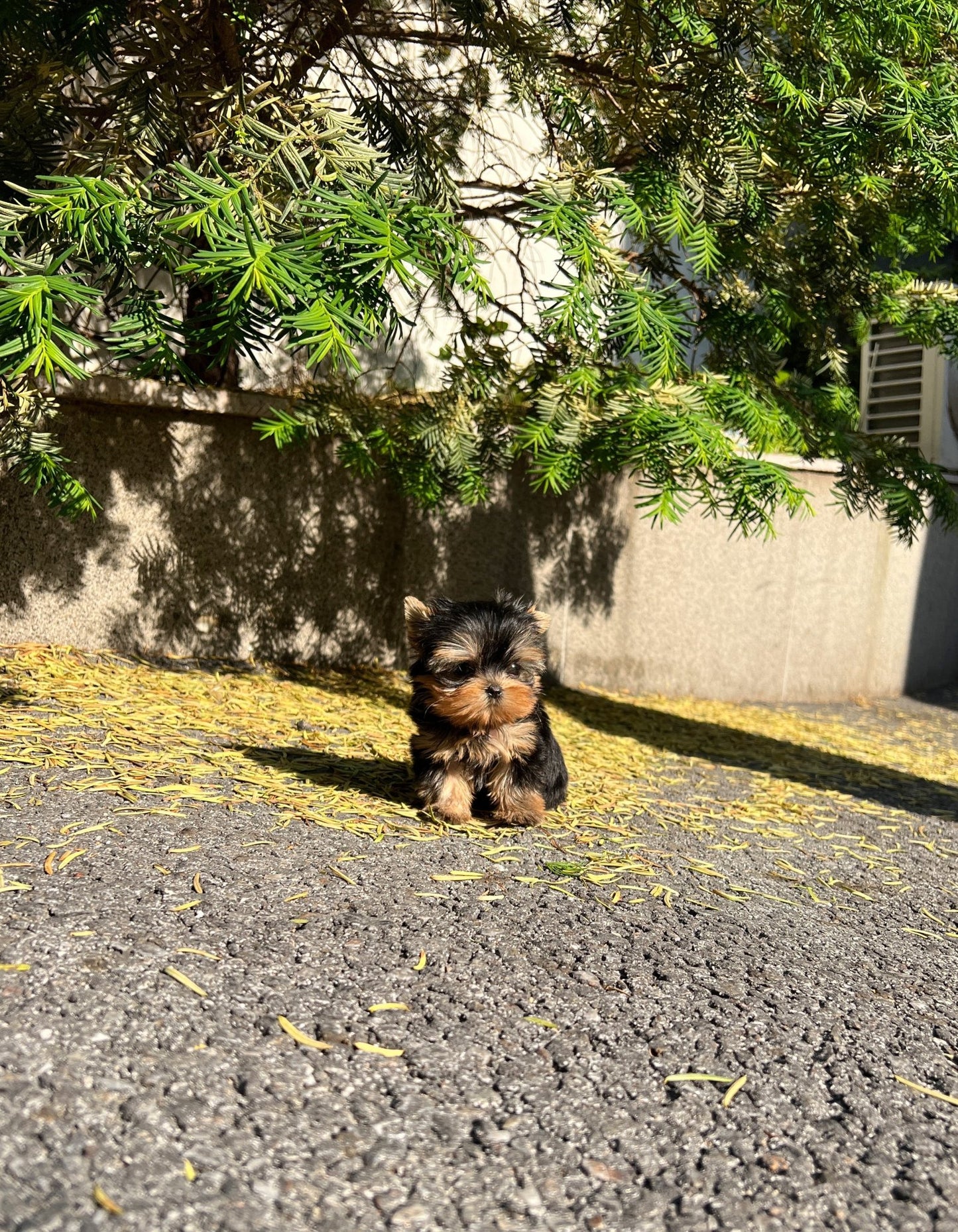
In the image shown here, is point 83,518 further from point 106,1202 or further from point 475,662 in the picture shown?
point 106,1202

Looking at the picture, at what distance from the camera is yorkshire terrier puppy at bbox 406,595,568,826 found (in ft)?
15.3

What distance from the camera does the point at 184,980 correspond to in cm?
315

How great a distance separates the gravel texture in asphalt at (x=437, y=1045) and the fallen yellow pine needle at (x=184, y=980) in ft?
0.06

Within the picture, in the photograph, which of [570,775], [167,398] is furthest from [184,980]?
[167,398]

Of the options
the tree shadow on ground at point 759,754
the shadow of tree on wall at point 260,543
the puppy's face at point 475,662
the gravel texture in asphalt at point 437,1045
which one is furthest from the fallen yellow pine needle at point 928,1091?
the shadow of tree on wall at point 260,543

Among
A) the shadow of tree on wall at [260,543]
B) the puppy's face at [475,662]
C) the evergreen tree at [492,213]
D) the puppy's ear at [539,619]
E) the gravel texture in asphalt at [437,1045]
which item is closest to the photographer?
the gravel texture in asphalt at [437,1045]

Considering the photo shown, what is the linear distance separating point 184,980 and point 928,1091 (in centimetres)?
210

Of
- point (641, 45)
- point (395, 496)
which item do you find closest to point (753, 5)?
point (641, 45)

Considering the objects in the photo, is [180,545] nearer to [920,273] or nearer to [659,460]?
[659,460]

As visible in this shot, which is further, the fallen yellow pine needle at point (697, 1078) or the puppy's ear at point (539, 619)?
the puppy's ear at point (539, 619)

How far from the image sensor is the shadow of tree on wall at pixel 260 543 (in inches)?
285

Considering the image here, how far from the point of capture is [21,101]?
523 cm

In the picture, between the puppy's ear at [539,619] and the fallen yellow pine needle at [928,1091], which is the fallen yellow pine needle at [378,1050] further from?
the puppy's ear at [539,619]

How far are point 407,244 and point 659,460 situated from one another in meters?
2.64
